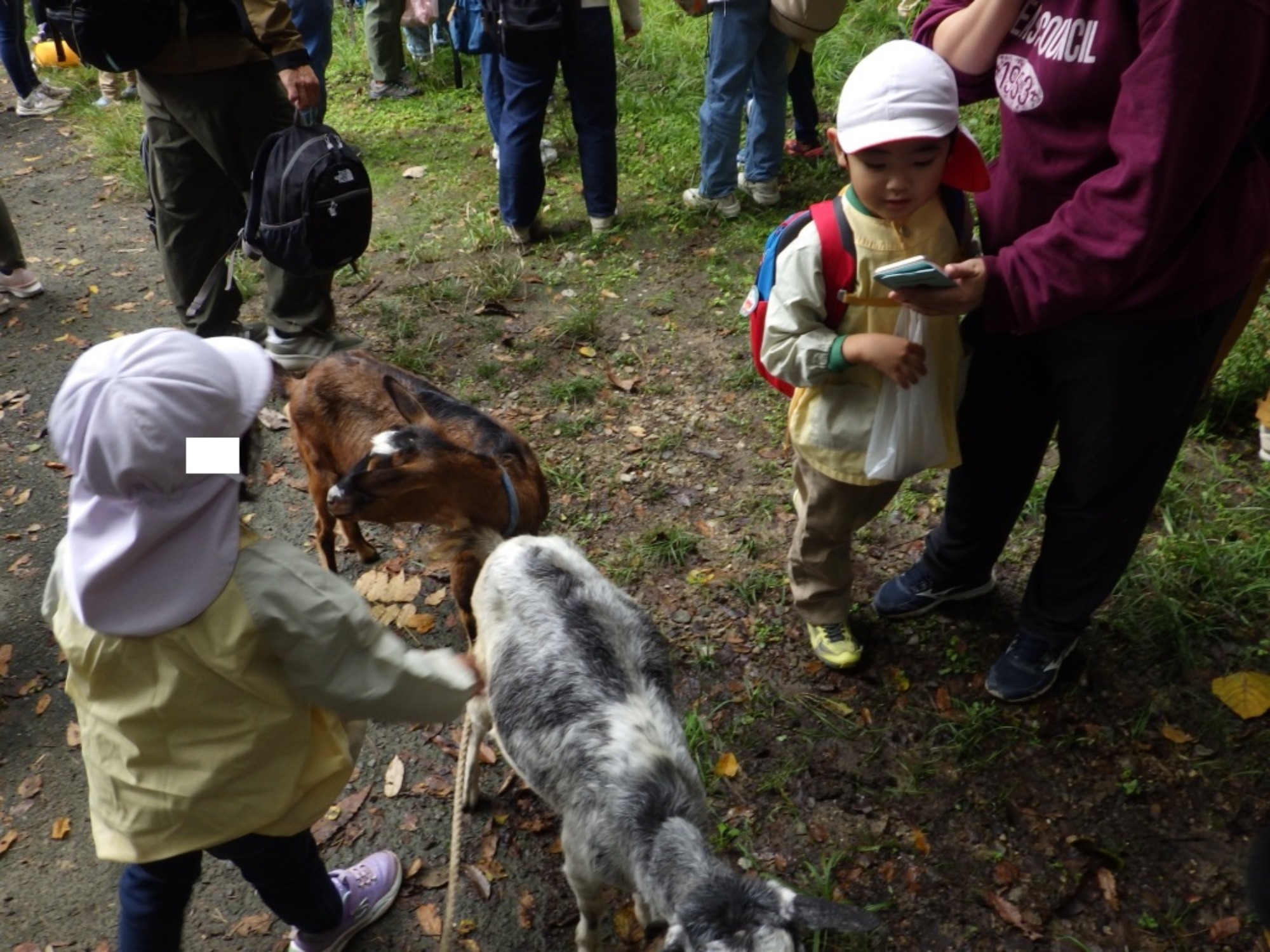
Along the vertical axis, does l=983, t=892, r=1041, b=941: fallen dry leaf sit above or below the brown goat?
below

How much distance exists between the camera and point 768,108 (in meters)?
6.30

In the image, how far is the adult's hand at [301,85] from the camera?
4285 millimetres

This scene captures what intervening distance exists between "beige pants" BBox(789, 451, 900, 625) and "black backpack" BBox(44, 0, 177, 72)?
3398 millimetres

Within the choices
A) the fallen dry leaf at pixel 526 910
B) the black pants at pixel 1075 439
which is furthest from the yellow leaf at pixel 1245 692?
the fallen dry leaf at pixel 526 910

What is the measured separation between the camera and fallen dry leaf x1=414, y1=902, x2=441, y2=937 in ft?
9.71

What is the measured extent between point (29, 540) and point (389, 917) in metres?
3.02

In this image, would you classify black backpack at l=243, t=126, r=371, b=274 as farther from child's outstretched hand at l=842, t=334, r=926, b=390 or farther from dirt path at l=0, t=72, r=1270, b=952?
child's outstretched hand at l=842, t=334, r=926, b=390

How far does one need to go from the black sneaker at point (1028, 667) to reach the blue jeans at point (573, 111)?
449 centimetres

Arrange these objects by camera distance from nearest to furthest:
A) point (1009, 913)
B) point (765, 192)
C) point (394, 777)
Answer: point (1009, 913)
point (394, 777)
point (765, 192)

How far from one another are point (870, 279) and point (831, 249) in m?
0.14

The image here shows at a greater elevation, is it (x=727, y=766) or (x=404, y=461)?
(x=404, y=461)

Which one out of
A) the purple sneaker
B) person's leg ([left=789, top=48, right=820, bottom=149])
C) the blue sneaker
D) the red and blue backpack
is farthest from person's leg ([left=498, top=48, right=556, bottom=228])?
the purple sneaker

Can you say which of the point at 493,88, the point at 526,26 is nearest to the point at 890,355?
the point at 526,26

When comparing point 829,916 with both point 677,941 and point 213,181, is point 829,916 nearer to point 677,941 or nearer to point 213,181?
point 677,941
